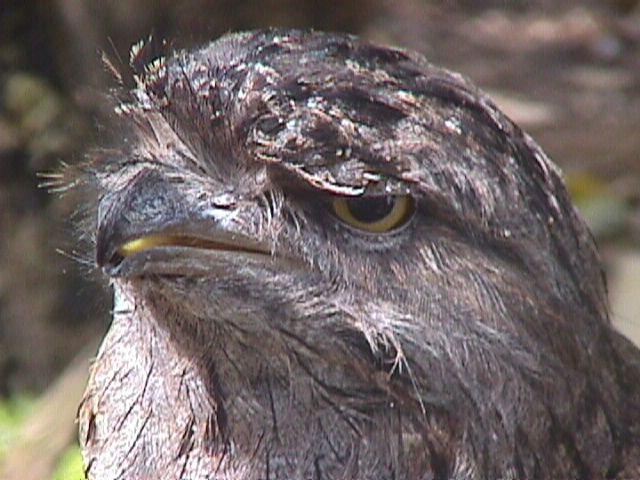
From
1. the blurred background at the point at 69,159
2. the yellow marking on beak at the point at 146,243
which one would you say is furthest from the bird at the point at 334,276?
the blurred background at the point at 69,159

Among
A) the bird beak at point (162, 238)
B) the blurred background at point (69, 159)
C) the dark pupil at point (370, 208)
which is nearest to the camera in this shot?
the bird beak at point (162, 238)

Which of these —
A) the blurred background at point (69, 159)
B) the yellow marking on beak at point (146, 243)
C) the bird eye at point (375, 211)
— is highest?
the blurred background at point (69, 159)

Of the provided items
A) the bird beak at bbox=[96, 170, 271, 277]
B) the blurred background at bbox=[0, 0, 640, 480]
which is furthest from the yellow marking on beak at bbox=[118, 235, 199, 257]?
the blurred background at bbox=[0, 0, 640, 480]

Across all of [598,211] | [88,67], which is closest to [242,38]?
[88,67]

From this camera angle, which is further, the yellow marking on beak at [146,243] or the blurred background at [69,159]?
the blurred background at [69,159]

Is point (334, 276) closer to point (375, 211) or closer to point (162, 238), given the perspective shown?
point (375, 211)

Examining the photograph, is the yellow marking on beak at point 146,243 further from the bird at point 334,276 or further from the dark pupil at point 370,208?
the dark pupil at point 370,208

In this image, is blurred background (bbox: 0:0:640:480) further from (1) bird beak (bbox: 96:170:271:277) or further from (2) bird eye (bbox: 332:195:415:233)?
(2) bird eye (bbox: 332:195:415:233)

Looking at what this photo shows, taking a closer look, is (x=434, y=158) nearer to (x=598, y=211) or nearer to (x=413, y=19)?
(x=598, y=211)
